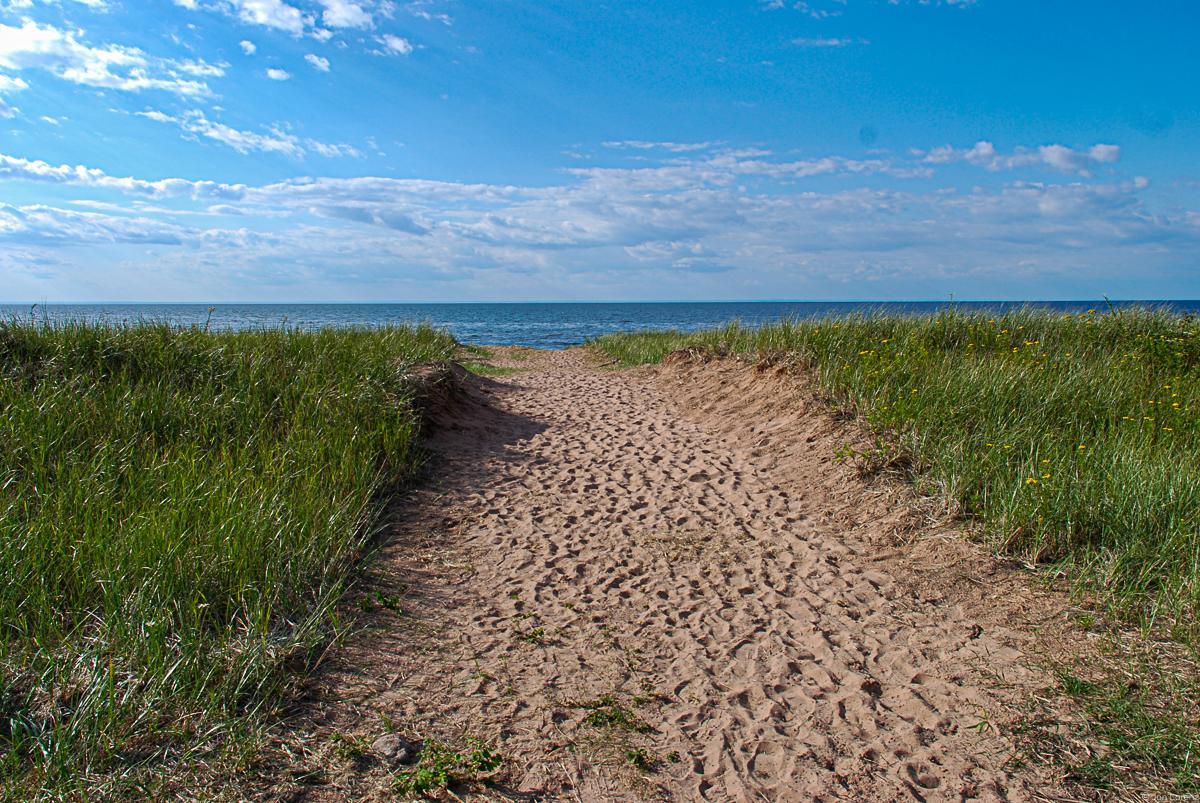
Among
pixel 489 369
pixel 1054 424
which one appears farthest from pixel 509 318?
pixel 1054 424

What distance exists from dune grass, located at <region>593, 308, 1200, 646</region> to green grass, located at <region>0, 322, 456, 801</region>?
15.8 ft

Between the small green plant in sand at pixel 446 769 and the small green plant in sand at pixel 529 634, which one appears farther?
the small green plant in sand at pixel 529 634

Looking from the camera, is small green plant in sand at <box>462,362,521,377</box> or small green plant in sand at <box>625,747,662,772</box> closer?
small green plant in sand at <box>625,747,662,772</box>

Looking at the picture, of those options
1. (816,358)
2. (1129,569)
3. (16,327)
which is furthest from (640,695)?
(16,327)

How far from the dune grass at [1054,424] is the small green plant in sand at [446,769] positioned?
3.67m

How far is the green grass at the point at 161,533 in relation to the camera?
9.52 feet

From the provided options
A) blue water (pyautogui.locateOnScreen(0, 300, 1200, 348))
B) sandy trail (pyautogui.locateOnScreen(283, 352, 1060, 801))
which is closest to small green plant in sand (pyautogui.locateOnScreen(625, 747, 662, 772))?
sandy trail (pyautogui.locateOnScreen(283, 352, 1060, 801))

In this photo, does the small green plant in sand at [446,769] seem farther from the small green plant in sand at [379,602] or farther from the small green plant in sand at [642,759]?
the small green plant in sand at [379,602]

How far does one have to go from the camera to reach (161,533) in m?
4.08

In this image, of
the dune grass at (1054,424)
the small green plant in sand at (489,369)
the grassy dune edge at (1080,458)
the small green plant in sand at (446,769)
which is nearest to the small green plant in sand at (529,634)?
the small green plant in sand at (446,769)

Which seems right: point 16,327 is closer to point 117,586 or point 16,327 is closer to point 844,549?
point 117,586

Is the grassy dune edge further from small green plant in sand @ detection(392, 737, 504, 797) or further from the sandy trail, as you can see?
small green plant in sand @ detection(392, 737, 504, 797)

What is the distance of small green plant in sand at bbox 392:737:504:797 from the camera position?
113 inches

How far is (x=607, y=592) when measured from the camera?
494cm
